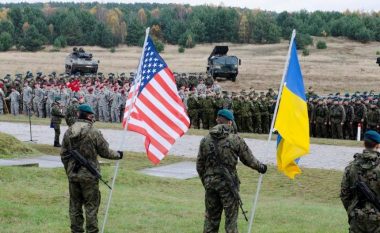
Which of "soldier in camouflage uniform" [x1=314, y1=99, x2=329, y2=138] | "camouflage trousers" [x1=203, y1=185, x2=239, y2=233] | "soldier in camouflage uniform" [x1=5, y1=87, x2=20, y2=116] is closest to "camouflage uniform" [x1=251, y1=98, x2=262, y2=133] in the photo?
"soldier in camouflage uniform" [x1=314, y1=99, x2=329, y2=138]

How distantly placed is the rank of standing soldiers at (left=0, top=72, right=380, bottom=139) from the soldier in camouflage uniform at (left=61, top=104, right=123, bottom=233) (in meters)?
12.5

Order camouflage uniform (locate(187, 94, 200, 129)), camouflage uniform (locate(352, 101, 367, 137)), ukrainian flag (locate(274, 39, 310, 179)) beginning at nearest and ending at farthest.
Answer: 1. ukrainian flag (locate(274, 39, 310, 179))
2. camouflage uniform (locate(352, 101, 367, 137))
3. camouflage uniform (locate(187, 94, 200, 129))

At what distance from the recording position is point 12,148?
1908 centimetres

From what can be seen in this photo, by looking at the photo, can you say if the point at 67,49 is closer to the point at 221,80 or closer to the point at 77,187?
the point at 221,80

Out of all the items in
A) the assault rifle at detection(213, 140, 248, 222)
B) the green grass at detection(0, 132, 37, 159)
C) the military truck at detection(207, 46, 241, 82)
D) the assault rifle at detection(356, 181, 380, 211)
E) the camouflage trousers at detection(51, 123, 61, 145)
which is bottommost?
the military truck at detection(207, 46, 241, 82)

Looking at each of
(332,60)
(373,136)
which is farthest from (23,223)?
(332,60)

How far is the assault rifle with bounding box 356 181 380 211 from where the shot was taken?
8.14 m

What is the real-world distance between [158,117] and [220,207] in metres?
2.07

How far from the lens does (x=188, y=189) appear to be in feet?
53.1

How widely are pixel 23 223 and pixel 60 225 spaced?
542 millimetres

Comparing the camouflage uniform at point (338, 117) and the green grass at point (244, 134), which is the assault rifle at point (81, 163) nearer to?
the green grass at point (244, 134)

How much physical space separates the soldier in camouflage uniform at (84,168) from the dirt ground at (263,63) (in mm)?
39487

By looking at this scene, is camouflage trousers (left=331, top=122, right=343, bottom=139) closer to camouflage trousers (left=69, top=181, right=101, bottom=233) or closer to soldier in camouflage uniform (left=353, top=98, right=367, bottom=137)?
soldier in camouflage uniform (left=353, top=98, right=367, bottom=137)

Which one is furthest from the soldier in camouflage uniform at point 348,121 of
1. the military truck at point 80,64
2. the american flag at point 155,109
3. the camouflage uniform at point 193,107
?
the military truck at point 80,64
